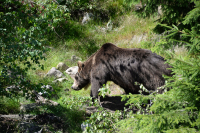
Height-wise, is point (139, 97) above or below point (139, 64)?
below

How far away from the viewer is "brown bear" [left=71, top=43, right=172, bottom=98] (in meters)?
4.75

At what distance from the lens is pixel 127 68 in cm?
508

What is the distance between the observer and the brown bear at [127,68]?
4754 mm

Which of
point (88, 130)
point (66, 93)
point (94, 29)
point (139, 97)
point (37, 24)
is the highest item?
point (94, 29)

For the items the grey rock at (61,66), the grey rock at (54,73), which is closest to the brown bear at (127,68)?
the grey rock at (54,73)

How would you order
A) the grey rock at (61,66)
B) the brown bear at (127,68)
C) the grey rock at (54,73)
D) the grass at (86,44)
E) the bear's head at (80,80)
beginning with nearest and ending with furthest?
the brown bear at (127,68), the bear's head at (80,80), the grass at (86,44), the grey rock at (54,73), the grey rock at (61,66)

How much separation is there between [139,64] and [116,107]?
1.90 meters

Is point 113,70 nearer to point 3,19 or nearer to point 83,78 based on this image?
point 83,78

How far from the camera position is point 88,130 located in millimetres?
2959

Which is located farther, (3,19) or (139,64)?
(139,64)

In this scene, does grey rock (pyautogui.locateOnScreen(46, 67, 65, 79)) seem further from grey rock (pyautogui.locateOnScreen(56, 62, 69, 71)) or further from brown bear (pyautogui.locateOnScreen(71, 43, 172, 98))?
brown bear (pyautogui.locateOnScreen(71, 43, 172, 98))

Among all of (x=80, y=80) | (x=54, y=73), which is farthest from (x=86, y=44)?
(x=80, y=80)

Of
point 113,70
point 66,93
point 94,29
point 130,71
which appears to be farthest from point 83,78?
point 94,29

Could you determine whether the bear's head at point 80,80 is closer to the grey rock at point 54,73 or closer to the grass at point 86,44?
the grass at point 86,44
